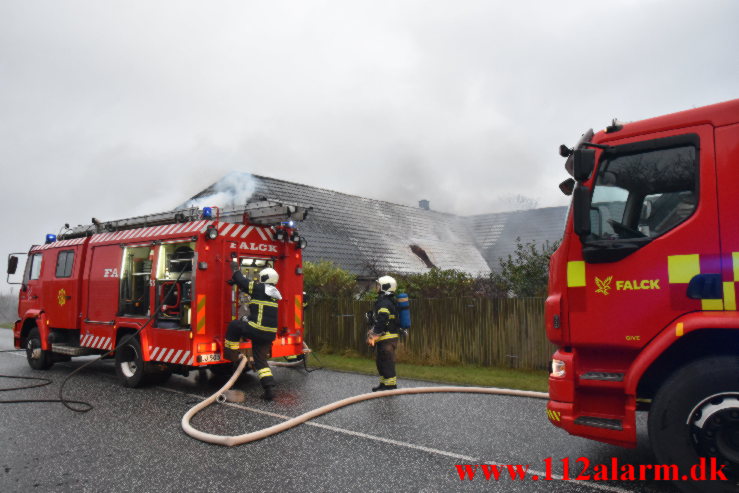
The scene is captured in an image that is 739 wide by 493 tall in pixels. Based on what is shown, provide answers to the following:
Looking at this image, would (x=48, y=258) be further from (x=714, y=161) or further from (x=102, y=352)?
(x=714, y=161)

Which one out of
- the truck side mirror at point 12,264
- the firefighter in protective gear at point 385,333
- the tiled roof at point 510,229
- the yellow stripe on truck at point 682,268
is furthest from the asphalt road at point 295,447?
the tiled roof at point 510,229

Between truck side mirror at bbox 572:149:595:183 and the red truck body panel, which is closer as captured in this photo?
the red truck body panel

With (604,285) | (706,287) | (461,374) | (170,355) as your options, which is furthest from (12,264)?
(706,287)

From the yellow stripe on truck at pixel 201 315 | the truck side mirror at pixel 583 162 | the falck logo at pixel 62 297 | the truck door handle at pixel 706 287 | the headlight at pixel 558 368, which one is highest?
the truck side mirror at pixel 583 162

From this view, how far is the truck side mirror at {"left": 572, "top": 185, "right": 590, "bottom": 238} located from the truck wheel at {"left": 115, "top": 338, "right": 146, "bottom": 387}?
21.6ft

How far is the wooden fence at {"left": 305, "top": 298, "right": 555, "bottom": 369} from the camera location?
9.41m

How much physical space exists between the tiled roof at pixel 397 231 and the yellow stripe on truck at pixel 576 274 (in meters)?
12.3

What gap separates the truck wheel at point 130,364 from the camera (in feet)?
25.3

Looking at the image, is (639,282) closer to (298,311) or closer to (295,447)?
(295,447)

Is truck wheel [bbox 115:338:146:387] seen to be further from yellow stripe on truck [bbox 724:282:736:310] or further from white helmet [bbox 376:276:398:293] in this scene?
yellow stripe on truck [bbox 724:282:736:310]

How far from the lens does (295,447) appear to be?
477 centimetres

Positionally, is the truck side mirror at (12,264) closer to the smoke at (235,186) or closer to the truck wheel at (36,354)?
the truck wheel at (36,354)

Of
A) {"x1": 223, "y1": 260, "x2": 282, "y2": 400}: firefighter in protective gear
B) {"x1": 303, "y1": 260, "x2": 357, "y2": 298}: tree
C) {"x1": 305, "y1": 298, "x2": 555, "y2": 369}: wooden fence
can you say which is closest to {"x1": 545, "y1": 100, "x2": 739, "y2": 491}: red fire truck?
{"x1": 223, "y1": 260, "x2": 282, "y2": 400}: firefighter in protective gear

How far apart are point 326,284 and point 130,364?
564 cm
